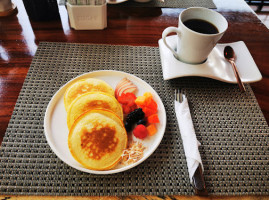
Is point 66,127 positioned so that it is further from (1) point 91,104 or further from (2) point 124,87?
(2) point 124,87

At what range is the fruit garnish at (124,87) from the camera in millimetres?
963

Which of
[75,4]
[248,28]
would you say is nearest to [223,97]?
[248,28]

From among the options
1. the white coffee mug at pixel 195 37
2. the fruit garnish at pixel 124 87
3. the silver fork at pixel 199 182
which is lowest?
the silver fork at pixel 199 182

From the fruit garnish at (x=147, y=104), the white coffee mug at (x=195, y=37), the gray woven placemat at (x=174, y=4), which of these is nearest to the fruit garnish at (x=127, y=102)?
the fruit garnish at (x=147, y=104)

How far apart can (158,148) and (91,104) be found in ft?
1.09

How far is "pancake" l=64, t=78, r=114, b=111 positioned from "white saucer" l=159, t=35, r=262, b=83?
31 cm

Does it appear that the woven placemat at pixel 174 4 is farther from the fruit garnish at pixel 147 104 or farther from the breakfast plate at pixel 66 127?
the fruit garnish at pixel 147 104

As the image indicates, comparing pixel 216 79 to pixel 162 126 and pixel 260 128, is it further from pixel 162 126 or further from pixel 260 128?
pixel 162 126

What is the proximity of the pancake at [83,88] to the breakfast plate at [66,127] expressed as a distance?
1.8 inches

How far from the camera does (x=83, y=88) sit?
90cm

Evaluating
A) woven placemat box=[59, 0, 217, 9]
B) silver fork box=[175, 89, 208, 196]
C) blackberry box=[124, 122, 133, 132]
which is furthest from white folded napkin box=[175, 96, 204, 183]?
woven placemat box=[59, 0, 217, 9]

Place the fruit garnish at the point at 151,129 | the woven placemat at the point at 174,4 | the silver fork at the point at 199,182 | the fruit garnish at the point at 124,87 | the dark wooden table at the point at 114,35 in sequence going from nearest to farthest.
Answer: the silver fork at the point at 199,182, the fruit garnish at the point at 151,129, the fruit garnish at the point at 124,87, the dark wooden table at the point at 114,35, the woven placemat at the point at 174,4

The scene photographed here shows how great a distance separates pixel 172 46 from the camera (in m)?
1.16

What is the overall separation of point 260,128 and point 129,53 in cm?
79
